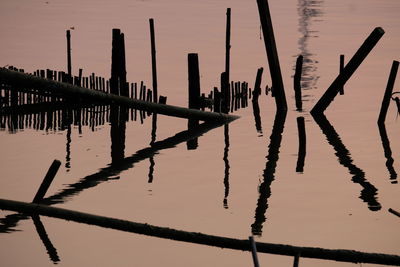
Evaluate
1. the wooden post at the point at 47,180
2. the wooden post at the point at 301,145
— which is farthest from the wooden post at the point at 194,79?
the wooden post at the point at 47,180

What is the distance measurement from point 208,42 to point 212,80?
13.7 meters

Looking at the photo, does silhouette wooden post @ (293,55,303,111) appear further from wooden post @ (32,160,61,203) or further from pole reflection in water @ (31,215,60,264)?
wooden post @ (32,160,61,203)

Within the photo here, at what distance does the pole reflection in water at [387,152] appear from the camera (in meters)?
18.0

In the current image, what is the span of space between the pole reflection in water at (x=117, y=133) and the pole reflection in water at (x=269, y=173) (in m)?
3.02

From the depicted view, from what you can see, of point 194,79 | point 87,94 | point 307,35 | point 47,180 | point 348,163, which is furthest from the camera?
point 307,35

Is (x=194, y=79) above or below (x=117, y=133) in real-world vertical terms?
above

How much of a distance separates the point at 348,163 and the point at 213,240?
10466 mm

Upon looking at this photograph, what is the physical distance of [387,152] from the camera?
20.3 meters

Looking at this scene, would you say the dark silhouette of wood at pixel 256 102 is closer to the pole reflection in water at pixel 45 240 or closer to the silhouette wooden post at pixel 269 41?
the silhouette wooden post at pixel 269 41

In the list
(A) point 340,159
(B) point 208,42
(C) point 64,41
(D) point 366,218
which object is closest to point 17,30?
(C) point 64,41

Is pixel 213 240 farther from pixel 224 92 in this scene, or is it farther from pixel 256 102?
pixel 256 102

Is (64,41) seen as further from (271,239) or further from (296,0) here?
(296,0)

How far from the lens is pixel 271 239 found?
1367 cm

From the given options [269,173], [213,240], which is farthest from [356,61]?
[213,240]
